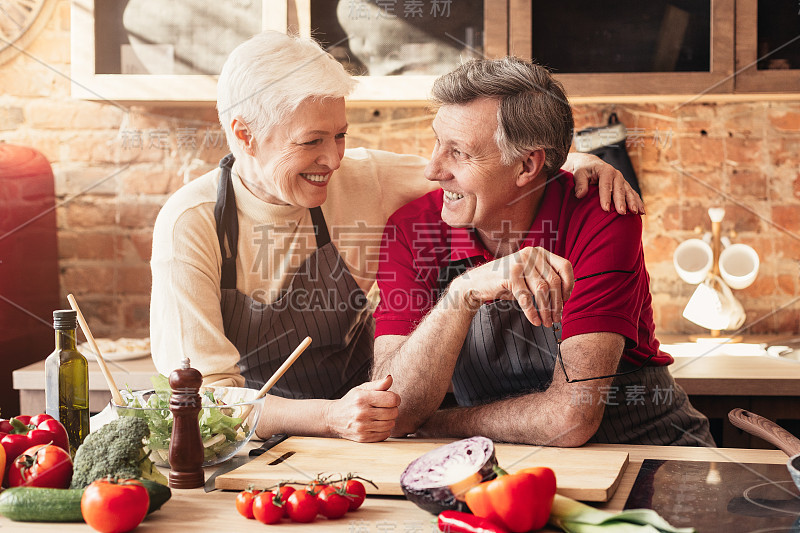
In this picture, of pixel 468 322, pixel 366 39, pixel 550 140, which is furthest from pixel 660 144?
pixel 468 322

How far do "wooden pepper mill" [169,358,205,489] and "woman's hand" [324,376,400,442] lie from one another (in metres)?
0.30

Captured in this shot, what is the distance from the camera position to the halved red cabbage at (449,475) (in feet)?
3.37

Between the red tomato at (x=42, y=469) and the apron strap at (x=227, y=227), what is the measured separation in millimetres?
688

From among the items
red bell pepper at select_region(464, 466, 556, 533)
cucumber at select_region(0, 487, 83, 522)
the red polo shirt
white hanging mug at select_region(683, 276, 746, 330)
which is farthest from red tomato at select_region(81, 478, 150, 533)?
white hanging mug at select_region(683, 276, 746, 330)

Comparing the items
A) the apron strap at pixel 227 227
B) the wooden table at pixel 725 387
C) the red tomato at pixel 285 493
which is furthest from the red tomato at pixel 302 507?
the wooden table at pixel 725 387

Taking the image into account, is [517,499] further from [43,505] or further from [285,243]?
[285,243]

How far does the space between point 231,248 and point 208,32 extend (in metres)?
1.24

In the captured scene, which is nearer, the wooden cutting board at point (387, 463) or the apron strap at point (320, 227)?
the wooden cutting board at point (387, 463)

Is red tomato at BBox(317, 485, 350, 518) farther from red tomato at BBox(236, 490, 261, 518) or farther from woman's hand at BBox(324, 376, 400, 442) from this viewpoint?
woman's hand at BBox(324, 376, 400, 442)

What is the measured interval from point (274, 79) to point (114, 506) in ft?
3.12

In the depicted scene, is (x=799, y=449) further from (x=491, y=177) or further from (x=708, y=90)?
(x=708, y=90)

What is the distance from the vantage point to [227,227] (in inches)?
69.1

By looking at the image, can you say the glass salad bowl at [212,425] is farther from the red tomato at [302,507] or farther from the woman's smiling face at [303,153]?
the woman's smiling face at [303,153]

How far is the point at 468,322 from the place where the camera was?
1551 millimetres
